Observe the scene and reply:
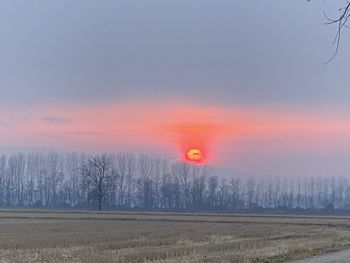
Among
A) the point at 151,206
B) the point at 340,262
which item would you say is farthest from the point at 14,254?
the point at 151,206

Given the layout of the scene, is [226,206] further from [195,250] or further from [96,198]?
[195,250]

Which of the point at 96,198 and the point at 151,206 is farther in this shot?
the point at 151,206

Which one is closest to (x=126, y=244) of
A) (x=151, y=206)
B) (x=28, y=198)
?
(x=151, y=206)

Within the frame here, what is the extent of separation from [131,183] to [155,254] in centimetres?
16540

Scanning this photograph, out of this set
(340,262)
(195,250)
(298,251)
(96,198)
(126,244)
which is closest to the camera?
(340,262)

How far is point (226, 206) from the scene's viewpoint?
19262cm

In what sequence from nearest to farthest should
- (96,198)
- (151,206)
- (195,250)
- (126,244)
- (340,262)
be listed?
(340,262) < (195,250) < (126,244) < (96,198) < (151,206)

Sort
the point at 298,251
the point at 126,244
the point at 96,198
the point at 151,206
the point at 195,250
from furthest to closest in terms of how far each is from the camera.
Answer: the point at 151,206, the point at 96,198, the point at 126,244, the point at 195,250, the point at 298,251

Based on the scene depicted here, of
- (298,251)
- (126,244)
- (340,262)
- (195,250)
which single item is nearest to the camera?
(340,262)

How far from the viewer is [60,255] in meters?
30.7

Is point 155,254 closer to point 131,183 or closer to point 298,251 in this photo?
point 298,251

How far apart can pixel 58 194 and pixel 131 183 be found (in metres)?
24.9

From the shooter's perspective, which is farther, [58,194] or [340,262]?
[58,194]

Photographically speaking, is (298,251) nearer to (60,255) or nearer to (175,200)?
(60,255)
